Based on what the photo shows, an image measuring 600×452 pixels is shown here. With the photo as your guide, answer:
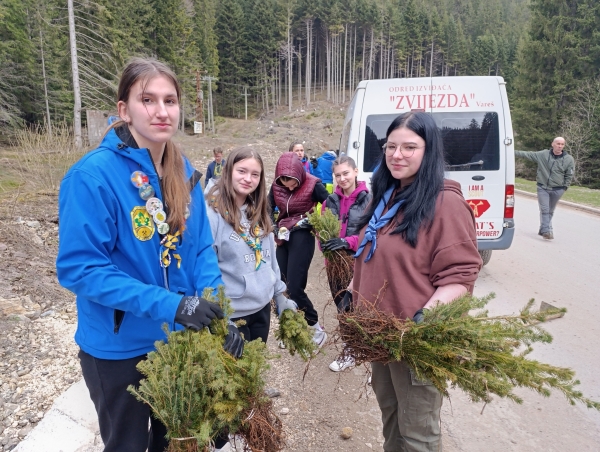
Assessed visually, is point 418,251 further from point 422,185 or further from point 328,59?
Answer: point 328,59

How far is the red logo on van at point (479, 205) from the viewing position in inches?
226

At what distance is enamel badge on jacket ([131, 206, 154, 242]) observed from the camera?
1655mm

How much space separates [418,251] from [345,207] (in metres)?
2.40

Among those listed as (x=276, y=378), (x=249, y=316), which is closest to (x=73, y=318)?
(x=276, y=378)

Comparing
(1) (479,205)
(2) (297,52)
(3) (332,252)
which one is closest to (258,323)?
(3) (332,252)

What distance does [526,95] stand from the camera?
111 ft

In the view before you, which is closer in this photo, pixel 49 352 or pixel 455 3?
pixel 49 352

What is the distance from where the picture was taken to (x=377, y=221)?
2129 millimetres

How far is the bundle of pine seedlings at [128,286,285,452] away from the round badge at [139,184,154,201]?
0.59 meters

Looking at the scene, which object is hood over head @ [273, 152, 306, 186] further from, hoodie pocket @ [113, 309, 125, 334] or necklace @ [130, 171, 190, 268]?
hoodie pocket @ [113, 309, 125, 334]

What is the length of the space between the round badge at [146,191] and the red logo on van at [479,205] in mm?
5076

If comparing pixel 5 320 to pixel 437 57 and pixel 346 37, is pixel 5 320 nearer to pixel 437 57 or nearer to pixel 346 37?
pixel 346 37

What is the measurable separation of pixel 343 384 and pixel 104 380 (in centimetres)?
247

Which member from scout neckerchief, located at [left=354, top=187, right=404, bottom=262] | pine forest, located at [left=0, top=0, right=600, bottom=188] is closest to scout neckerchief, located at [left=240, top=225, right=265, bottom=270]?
scout neckerchief, located at [left=354, top=187, right=404, bottom=262]
